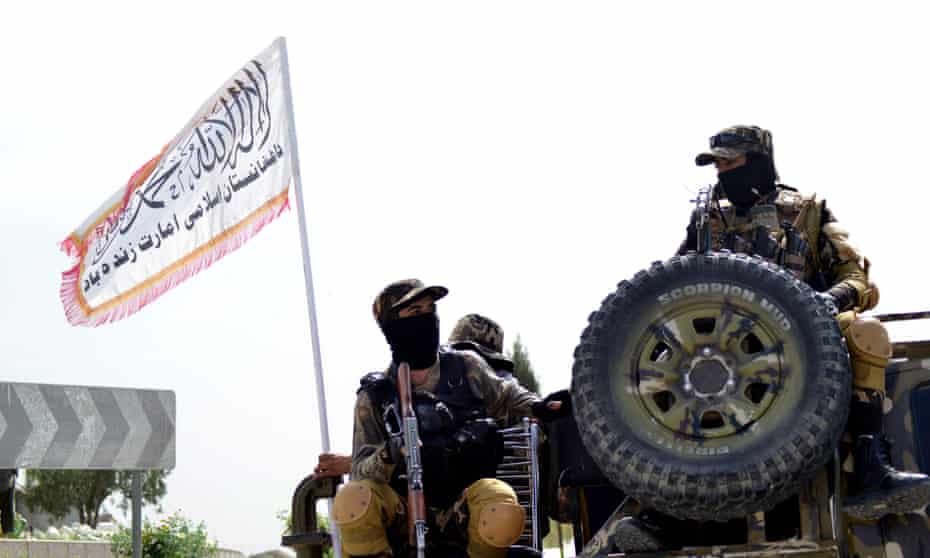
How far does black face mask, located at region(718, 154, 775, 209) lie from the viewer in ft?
19.1

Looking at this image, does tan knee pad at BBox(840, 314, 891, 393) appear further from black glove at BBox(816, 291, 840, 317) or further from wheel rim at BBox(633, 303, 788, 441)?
wheel rim at BBox(633, 303, 788, 441)

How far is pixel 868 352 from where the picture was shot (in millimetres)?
4820

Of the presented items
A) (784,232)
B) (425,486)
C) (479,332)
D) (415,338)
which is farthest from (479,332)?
(784,232)

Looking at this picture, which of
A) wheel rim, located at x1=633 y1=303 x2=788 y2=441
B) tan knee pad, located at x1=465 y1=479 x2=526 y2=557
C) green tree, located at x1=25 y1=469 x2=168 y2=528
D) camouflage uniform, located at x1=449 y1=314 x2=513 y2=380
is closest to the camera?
wheel rim, located at x1=633 y1=303 x2=788 y2=441

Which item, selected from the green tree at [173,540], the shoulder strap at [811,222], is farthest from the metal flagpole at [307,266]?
the green tree at [173,540]

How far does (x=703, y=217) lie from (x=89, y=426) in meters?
6.92

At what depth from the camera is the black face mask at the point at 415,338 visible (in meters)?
5.91

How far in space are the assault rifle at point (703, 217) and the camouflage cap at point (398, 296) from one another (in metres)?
1.00

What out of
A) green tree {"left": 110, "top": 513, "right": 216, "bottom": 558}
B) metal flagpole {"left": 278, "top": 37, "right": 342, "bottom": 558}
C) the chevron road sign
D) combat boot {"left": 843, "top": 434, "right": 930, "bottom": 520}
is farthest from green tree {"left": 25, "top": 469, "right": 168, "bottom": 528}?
combat boot {"left": 843, "top": 434, "right": 930, "bottom": 520}

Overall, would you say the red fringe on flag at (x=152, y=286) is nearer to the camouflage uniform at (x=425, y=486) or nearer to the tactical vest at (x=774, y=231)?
the camouflage uniform at (x=425, y=486)

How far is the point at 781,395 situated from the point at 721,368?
20cm

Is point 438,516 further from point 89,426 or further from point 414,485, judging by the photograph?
point 89,426

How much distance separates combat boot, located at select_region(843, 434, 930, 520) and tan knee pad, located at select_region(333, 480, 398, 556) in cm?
168

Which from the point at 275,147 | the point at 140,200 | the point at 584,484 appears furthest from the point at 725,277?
the point at 140,200
